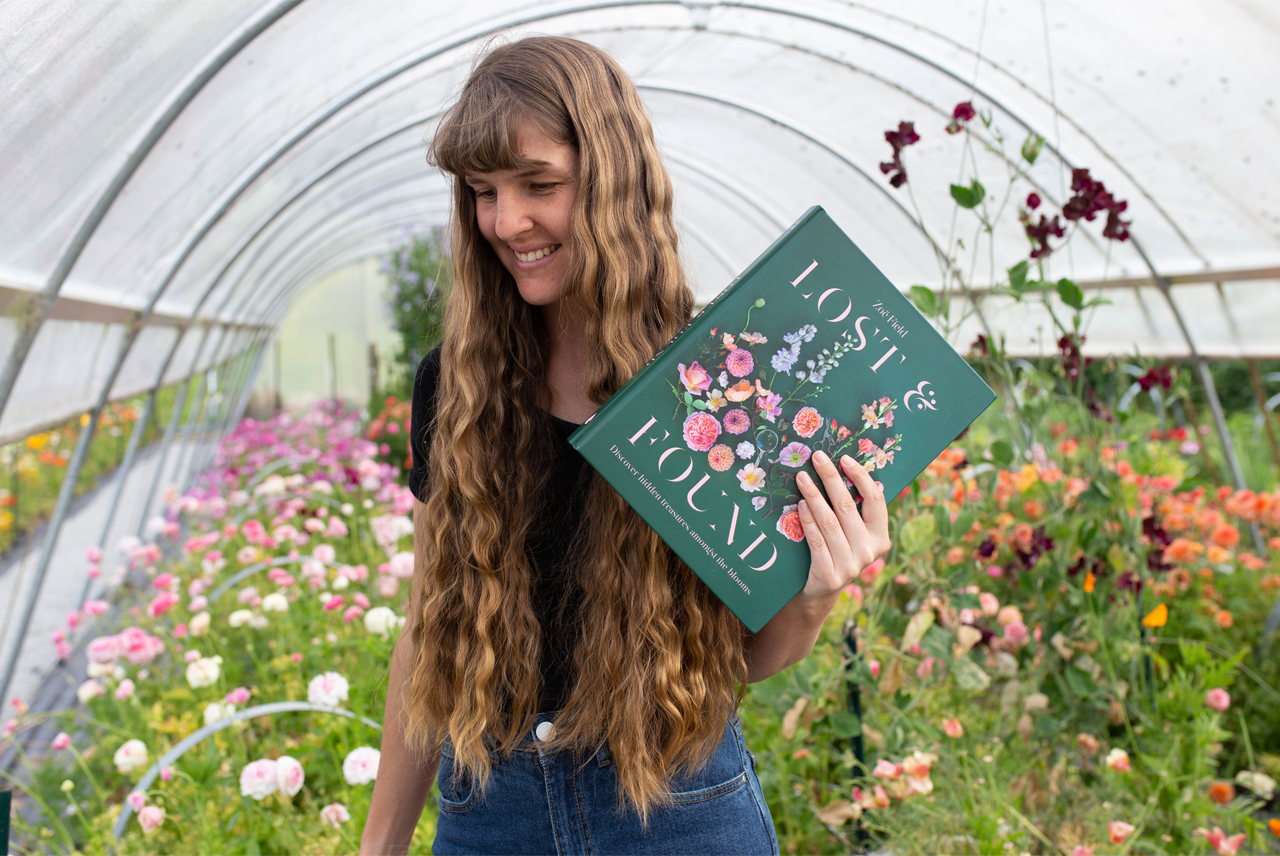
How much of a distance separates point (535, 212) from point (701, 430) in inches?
12.8

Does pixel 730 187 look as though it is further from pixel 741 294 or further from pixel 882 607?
pixel 741 294

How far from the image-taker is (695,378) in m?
0.87

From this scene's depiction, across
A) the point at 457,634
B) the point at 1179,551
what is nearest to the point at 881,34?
the point at 1179,551

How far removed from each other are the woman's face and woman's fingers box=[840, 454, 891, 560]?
1.31 feet

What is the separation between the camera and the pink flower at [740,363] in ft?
2.86

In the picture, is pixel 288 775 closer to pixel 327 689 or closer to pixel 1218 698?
pixel 327 689

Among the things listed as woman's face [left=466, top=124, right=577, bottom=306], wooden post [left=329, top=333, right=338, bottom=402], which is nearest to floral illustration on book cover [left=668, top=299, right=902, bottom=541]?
woman's face [left=466, top=124, right=577, bottom=306]

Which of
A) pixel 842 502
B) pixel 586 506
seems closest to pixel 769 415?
pixel 842 502

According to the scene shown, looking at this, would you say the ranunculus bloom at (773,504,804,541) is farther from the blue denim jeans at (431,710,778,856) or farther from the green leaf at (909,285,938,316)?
the green leaf at (909,285,938,316)

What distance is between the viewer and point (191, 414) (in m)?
5.92

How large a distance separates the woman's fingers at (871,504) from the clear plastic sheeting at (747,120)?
456 millimetres

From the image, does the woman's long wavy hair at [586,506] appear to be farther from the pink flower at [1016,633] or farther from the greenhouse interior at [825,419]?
the pink flower at [1016,633]

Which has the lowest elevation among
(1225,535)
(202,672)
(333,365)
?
(1225,535)

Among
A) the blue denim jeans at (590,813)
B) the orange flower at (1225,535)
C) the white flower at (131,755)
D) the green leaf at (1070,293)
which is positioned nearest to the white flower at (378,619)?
the white flower at (131,755)
